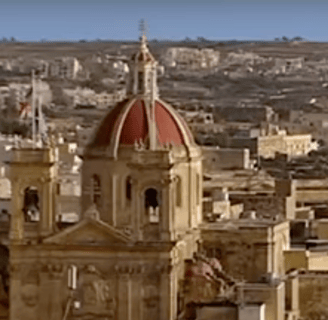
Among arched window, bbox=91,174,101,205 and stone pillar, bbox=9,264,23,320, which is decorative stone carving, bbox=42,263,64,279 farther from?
arched window, bbox=91,174,101,205

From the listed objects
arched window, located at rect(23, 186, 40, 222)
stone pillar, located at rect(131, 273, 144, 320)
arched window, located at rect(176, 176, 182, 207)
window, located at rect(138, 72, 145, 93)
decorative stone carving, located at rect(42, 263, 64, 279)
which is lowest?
stone pillar, located at rect(131, 273, 144, 320)

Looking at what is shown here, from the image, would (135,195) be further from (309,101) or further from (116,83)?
(116,83)

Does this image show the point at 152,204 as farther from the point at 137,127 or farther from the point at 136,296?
the point at 137,127

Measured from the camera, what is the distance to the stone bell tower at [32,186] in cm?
4112

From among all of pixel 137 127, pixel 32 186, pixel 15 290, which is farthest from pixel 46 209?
pixel 137 127

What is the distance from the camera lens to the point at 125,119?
43.2 meters

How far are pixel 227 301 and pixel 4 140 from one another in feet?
128

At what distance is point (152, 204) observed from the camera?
4172 cm

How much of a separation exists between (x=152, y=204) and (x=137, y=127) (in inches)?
76.2

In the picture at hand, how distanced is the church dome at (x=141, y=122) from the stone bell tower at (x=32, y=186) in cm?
204

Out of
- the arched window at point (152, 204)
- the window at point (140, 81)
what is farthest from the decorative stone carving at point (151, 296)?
the window at point (140, 81)

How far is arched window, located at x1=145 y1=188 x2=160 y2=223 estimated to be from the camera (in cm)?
4122

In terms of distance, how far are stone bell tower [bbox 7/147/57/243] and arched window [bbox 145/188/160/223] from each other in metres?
1.62

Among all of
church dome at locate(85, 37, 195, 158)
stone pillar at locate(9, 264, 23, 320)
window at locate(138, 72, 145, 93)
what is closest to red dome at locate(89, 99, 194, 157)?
church dome at locate(85, 37, 195, 158)
